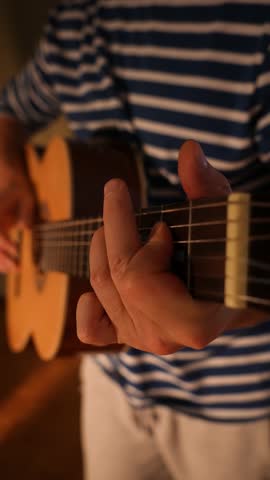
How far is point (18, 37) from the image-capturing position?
98cm

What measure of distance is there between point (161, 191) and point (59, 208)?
0.18 meters

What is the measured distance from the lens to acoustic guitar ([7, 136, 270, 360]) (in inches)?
9.4

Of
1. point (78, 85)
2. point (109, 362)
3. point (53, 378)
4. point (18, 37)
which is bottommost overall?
point (53, 378)

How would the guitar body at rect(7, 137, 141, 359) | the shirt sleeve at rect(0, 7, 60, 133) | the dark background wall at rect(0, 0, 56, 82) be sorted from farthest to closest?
the dark background wall at rect(0, 0, 56, 82)
the shirt sleeve at rect(0, 7, 60, 133)
the guitar body at rect(7, 137, 141, 359)

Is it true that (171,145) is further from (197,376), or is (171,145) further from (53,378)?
(53,378)

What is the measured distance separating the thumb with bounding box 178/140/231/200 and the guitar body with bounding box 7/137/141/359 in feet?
0.56

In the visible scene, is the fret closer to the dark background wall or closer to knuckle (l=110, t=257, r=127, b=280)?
knuckle (l=110, t=257, r=127, b=280)

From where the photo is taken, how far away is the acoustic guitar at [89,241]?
239mm

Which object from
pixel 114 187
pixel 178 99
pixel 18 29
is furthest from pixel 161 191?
pixel 18 29

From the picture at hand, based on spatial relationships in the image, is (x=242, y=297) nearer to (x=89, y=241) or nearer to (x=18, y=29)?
(x=89, y=241)

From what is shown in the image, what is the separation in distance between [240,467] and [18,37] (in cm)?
99

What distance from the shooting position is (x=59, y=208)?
2.10 ft

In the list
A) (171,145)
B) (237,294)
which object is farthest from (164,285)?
(171,145)

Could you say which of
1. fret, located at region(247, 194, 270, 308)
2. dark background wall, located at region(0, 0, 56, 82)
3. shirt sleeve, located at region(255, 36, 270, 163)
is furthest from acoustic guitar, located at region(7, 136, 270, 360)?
dark background wall, located at region(0, 0, 56, 82)
